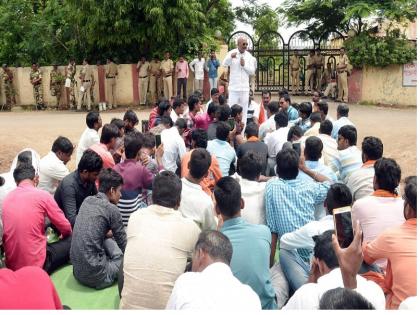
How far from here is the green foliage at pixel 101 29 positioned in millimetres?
15547

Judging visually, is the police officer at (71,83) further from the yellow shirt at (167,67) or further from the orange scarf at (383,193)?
the orange scarf at (383,193)

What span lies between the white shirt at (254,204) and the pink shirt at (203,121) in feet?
12.8

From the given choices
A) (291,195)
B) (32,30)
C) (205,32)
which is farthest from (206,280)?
(32,30)

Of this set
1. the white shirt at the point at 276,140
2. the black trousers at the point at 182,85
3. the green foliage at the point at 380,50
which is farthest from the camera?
the black trousers at the point at 182,85

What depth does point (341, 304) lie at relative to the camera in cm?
197

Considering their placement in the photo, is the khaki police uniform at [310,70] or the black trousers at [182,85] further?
the khaki police uniform at [310,70]

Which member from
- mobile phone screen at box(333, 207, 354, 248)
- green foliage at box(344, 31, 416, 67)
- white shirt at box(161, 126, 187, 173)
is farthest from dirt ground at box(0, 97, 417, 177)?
mobile phone screen at box(333, 207, 354, 248)

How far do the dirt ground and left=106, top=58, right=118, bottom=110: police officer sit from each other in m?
0.74

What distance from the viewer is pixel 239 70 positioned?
903 cm

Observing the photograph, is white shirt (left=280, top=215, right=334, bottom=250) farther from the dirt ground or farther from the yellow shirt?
the yellow shirt

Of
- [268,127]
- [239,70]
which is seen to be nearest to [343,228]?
[268,127]

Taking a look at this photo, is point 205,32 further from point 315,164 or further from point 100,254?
point 100,254

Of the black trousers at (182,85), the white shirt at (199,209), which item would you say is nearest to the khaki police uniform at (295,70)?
the black trousers at (182,85)

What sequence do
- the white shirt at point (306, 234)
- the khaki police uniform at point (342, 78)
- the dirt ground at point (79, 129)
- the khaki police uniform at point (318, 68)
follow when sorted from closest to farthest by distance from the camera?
the white shirt at point (306, 234)
the dirt ground at point (79, 129)
the khaki police uniform at point (342, 78)
the khaki police uniform at point (318, 68)
